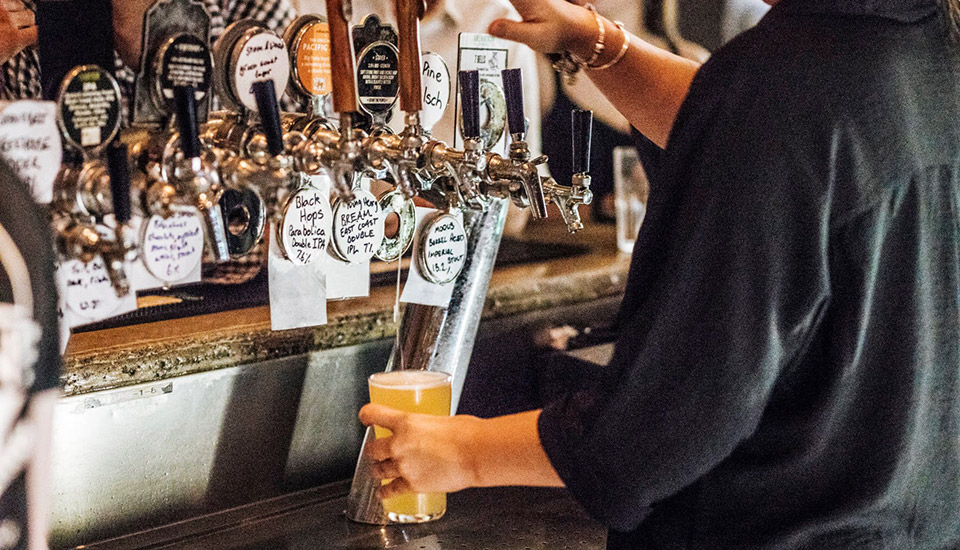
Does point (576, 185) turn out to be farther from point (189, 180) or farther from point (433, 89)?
point (189, 180)

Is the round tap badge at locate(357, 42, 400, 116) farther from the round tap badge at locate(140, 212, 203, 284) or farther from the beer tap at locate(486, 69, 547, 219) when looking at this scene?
the round tap badge at locate(140, 212, 203, 284)

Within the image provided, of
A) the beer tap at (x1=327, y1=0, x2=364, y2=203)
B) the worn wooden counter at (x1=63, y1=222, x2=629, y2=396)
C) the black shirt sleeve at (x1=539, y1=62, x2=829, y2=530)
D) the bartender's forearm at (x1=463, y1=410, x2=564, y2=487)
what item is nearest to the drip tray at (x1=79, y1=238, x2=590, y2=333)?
the worn wooden counter at (x1=63, y1=222, x2=629, y2=396)

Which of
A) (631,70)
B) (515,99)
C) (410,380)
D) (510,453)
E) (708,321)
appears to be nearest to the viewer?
(708,321)

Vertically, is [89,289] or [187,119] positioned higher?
[187,119]

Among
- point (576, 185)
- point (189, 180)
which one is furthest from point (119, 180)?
point (576, 185)

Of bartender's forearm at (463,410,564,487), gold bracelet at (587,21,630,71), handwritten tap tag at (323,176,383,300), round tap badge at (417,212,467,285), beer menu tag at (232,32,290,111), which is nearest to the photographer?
bartender's forearm at (463,410,564,487)

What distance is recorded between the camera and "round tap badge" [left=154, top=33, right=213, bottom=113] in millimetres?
981

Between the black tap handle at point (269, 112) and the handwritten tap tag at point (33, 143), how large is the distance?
0.63ft

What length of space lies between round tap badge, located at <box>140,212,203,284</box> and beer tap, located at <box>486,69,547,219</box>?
1.10 ft

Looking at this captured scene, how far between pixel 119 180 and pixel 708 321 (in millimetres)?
567

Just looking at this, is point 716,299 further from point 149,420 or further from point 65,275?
point 149,420

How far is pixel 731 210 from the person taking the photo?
84cm

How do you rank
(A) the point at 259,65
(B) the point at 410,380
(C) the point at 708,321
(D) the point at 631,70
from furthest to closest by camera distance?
1. (D) the point at 631,70
2. (B) the point at 410,380
3. (A) the point at 259,65
4. (C) the point at 708,321

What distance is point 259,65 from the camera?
1066 mm
